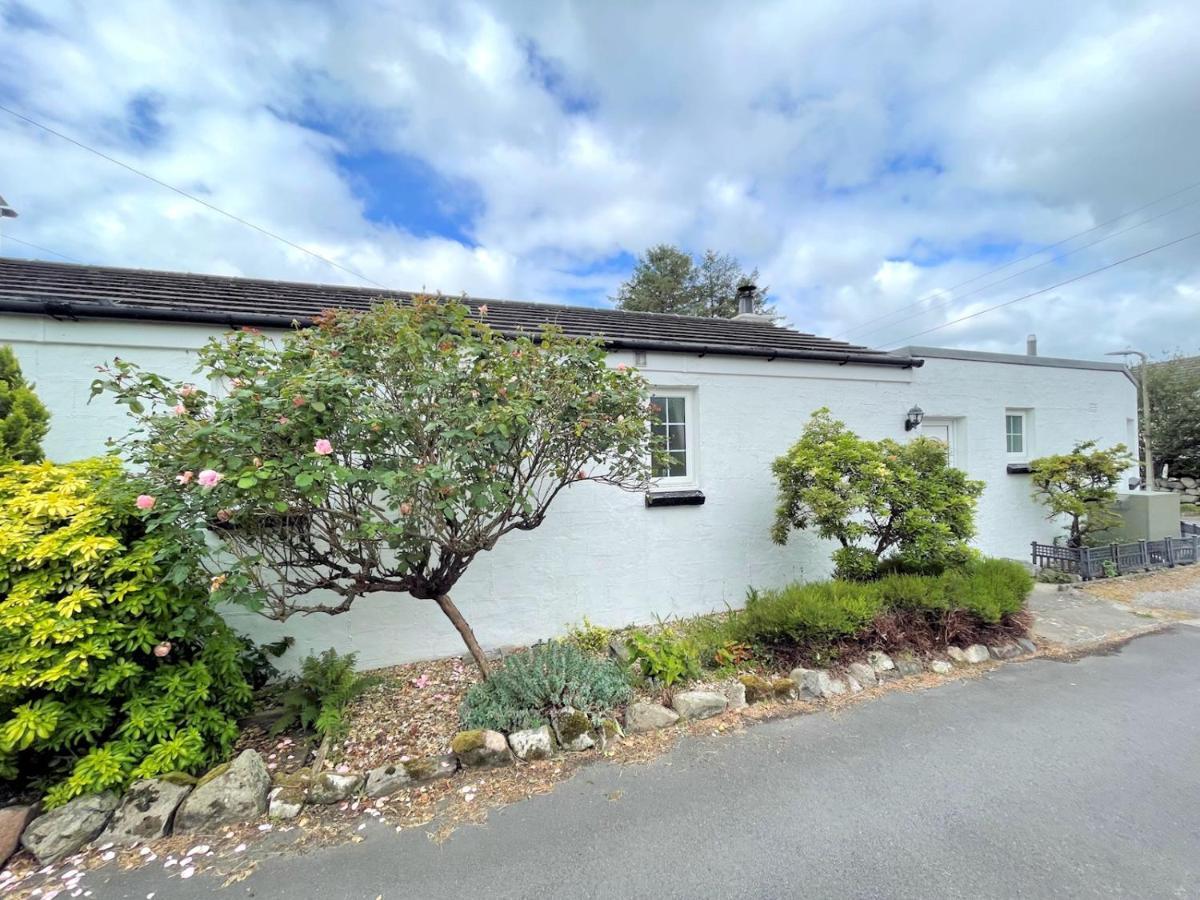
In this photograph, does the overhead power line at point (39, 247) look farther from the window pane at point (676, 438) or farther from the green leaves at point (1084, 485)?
the green leaves at point (1084, 485)

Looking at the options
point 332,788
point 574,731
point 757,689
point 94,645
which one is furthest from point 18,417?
point 757,689

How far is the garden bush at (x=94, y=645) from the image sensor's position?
102 inches

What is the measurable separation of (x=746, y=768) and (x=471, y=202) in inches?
427

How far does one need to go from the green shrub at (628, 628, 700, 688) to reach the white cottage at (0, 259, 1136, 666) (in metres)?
1.44

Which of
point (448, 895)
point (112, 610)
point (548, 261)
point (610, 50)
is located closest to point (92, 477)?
point (112, 610)

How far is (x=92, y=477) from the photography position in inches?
132

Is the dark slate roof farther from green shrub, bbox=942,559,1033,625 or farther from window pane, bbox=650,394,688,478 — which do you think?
green shrub, bbox=942,559,1033,625

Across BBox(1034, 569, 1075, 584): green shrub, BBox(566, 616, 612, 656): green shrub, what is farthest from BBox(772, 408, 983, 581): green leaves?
BBox(1034, 569, 1075, 584): green shrub

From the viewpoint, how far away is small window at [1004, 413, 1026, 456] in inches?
356

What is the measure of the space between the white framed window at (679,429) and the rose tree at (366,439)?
223cm

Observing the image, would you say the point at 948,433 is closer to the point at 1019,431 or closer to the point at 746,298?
the point at 1019,431

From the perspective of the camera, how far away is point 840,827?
8.61 feet

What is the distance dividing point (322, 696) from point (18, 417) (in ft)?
10.4

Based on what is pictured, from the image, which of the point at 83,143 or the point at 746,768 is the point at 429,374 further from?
the point at 83,143
